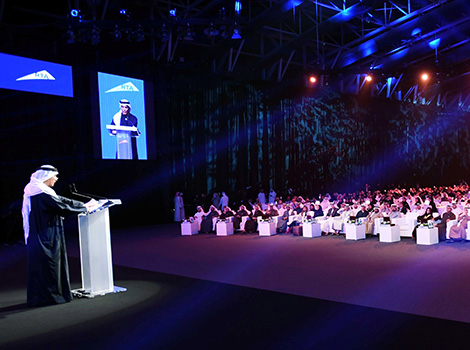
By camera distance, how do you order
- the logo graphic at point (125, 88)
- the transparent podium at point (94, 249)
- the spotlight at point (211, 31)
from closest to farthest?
1. the transparent podium at point (94, 249)
2. the spotlight at point (211, 31)
3. the logo graphic at point (125, 88)

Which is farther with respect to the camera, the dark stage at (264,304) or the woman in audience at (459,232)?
the woman in audience at (459,232)

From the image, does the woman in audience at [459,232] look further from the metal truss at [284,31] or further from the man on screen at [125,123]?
the man on screen at [125,123]

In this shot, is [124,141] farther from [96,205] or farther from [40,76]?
[96,205]

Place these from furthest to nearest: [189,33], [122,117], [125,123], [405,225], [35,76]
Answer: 1. [125,123]
2. [122,117]
3. [35,76]
4. [189,33]
5. [405,225]

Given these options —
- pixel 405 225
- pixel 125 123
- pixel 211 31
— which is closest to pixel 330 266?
pixel 405 225

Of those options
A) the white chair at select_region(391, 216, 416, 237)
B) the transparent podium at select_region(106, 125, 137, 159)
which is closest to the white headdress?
the white chair at select_region(391, 216, 416, 237)

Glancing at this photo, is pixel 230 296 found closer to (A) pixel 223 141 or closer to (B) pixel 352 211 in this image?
(B) pixel 352 211

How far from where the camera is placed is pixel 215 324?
14.9 ft

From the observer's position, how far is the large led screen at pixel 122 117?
45.7 feet

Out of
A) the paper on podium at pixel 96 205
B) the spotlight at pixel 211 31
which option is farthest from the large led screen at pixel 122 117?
the paper on podium at pixel 96 205

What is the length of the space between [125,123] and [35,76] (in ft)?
9.75

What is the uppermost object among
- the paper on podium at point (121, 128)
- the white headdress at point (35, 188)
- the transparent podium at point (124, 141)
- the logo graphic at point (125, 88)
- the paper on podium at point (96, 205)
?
the logo graphic at point (125, 88)

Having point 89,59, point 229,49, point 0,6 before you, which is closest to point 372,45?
point 229,49

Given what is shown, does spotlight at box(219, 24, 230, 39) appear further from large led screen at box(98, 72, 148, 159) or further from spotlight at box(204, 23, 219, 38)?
large led screen at box(98, 72, 148, 159)
